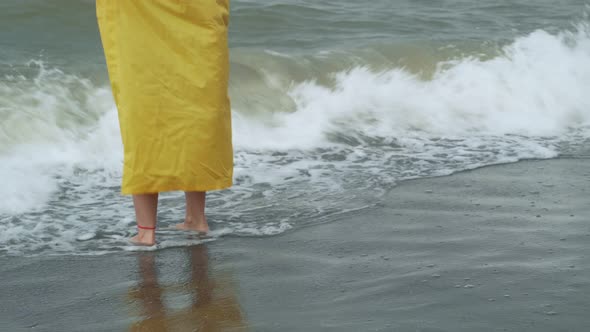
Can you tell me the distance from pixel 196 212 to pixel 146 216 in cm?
27

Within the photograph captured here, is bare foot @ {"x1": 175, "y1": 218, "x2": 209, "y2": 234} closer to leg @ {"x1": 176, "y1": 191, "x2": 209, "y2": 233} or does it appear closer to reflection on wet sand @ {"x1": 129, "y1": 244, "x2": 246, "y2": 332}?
leg @ {"x1": 176, "y1": 191, "x2": 209, "y2": 233}

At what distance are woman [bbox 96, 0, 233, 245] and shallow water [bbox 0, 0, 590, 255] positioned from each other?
13.5 inches

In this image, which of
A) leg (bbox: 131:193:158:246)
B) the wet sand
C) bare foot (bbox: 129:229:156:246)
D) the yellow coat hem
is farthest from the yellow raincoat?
the wet sand

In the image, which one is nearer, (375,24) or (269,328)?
(269,328)

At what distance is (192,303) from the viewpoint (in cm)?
346

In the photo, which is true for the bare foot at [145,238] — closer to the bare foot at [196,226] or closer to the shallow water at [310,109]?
the shallow water at [310,109]

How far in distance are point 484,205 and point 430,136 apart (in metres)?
2.23

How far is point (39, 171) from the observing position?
5.58m

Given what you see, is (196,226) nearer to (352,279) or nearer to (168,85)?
(168,85)

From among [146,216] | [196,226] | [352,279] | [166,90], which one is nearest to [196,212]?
[196,226]

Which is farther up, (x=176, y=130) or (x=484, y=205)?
(x=176, y=130)

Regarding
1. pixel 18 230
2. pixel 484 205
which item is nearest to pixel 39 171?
pixel 18 230

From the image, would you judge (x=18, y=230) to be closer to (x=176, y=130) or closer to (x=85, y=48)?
(x=176, y=130)

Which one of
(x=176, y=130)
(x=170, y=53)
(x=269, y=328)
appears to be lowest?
(x=269, y=328)
